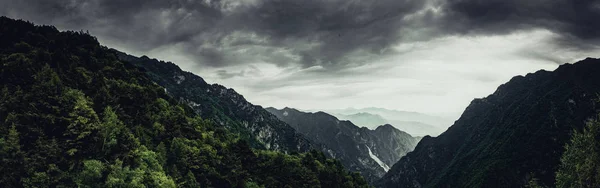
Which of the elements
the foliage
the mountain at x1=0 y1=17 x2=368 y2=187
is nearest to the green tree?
the mountain at x1=0 y1=17 x2=368 y2=187

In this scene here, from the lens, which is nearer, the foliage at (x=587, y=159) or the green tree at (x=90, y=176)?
the foliage at (x=587, y=159)

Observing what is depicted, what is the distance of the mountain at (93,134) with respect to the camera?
213 feet

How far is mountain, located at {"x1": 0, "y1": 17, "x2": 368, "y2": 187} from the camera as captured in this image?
64.8 m

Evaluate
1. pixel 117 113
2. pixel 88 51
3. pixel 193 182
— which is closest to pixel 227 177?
pixel 193 182

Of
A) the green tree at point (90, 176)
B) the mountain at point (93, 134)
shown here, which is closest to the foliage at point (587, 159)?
the mountain at point (93, 134)

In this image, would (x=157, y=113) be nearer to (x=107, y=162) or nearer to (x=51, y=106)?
(x=51, y=106)

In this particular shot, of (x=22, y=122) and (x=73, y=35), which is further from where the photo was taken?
(x=73, y=35)

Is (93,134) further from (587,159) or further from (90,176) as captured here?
(587,159)

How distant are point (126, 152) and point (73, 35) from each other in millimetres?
90472

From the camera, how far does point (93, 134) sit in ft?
247

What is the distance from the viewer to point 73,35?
136m

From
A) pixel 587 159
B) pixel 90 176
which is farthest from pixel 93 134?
pixel 587 159

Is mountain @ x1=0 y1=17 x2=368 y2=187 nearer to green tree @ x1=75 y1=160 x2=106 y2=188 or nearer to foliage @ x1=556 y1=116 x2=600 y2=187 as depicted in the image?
green tree @ x1=75 y1=160 x2=106 y2=188

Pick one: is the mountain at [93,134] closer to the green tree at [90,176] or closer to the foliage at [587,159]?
the green tree at [90,176]
